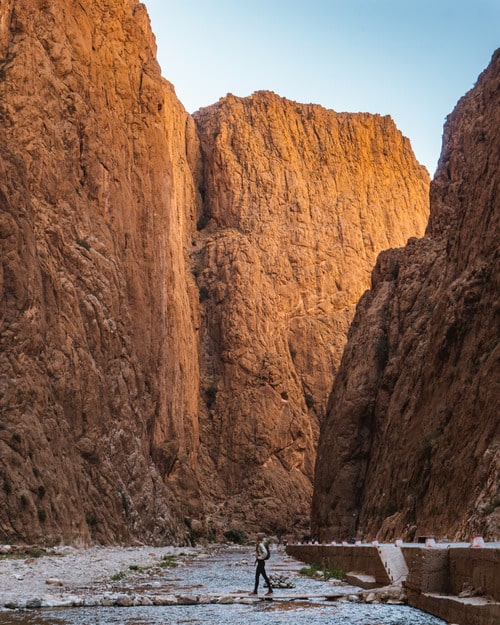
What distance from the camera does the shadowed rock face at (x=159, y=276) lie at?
39.2 meters

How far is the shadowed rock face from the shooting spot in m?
39.2

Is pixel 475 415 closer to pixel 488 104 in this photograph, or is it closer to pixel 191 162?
pixel 488 104

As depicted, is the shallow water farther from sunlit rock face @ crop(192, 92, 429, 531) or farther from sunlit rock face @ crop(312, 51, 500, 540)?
sunlit rock face @ crop(192, 92, 429, 531)

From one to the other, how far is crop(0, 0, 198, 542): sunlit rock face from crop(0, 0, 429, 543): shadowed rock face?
13 cm

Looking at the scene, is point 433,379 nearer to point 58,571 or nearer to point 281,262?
point 58,571

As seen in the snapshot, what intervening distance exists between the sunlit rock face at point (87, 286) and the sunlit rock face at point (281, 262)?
23.1 feet

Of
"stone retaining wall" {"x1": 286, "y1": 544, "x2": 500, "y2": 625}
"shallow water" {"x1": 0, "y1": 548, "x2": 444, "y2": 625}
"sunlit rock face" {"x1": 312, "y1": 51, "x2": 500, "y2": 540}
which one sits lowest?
"shallow water" {"x1": 0, "y1": 548, "x2": 444, "y2": 625}

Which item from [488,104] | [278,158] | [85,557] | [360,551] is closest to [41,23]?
[488,104]

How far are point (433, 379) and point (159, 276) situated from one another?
1293 inches

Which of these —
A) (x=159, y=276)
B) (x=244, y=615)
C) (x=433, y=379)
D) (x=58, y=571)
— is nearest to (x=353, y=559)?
(x=58, y=571)

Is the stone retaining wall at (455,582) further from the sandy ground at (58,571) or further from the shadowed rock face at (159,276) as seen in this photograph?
the shadowed rock face at (159,276)

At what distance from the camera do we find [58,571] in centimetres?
2288

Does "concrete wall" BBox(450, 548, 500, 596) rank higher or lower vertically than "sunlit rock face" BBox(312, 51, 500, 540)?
lower

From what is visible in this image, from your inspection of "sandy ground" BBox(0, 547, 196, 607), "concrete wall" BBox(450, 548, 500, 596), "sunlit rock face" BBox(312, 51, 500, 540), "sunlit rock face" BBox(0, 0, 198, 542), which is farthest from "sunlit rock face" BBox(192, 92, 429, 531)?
"concrete wall" BBox(450, 548, 500, 596)
